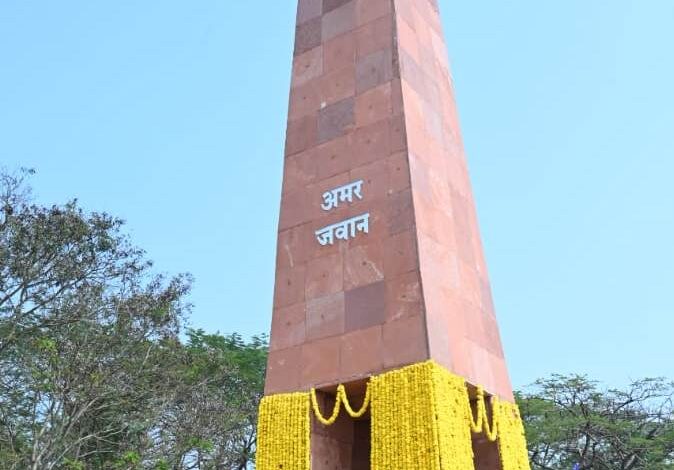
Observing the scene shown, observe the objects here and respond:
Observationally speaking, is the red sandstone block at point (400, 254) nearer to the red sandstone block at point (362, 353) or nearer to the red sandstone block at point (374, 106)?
the red sandstone block at point (362, 353)

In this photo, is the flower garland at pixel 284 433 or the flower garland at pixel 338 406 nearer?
the flower garland at pixel 338 406

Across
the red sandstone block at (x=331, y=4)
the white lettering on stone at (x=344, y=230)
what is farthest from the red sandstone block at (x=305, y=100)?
the white lettering on stone at (x=344, y=230)

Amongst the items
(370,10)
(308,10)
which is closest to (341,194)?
(370,10)

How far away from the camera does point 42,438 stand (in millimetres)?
11406

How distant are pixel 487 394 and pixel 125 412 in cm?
774

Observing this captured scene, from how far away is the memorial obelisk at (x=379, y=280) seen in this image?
19.9 ft

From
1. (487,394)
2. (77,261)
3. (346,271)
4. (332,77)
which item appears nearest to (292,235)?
(346,271)

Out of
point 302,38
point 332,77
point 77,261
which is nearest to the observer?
point 332,77

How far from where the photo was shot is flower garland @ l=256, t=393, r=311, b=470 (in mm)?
6317

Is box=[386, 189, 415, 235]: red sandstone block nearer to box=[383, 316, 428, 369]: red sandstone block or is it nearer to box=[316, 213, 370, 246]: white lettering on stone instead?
box=[316, 213, 370, 246]: white lettering on stone

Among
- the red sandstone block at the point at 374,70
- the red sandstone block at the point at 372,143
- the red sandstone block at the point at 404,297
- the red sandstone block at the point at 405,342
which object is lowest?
the red sandstone block at the point at 405,342

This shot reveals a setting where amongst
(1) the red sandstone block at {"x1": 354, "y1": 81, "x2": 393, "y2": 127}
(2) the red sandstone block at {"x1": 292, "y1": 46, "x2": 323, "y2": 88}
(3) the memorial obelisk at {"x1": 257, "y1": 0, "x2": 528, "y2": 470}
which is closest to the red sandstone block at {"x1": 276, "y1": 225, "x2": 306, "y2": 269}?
(3) the memorial obelisk at {"x1": 257, "y1": 0, "x2": 528, "y2": 470}

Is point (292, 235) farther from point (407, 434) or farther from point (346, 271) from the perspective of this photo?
point (407, 434)

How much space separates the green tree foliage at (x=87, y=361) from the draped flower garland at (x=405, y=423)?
5.67 meters
